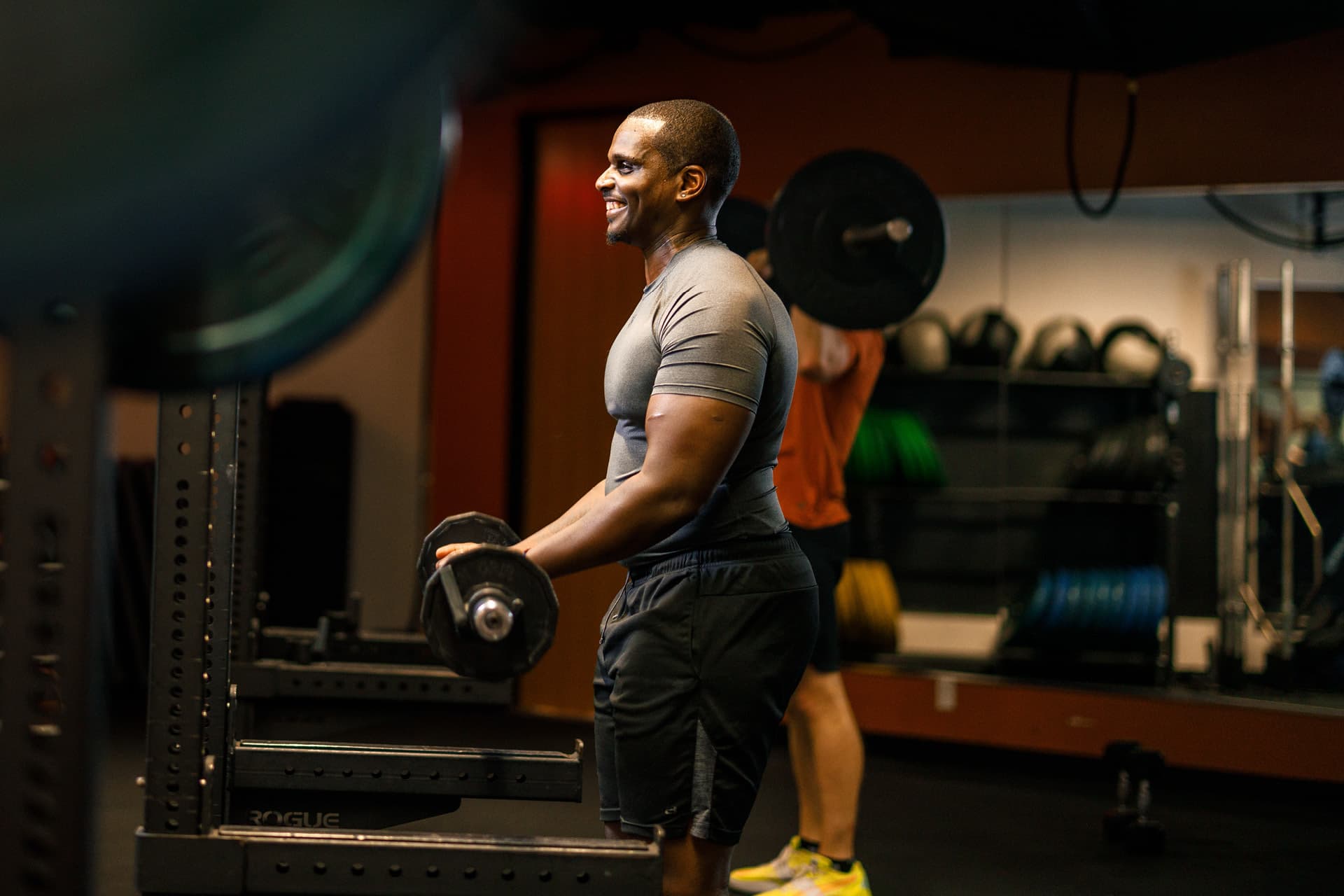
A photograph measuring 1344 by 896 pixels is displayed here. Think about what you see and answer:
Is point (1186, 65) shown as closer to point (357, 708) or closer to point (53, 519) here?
point (357, 708)

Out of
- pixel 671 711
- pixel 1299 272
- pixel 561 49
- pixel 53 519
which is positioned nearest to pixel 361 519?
pixel 561 49

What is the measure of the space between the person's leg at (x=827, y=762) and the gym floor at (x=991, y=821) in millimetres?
371

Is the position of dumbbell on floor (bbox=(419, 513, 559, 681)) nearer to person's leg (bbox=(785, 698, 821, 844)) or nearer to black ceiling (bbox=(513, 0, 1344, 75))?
person's leg (bbox=(785, 698, 821, 844))

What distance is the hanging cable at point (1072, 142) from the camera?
4488mm

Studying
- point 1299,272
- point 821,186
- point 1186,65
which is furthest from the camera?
point 1299,272

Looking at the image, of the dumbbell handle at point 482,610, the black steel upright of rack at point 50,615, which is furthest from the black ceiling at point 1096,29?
the black steel upright of rack at point 50,615

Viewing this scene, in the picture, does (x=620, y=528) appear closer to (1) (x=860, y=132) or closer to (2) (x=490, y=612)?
(2) (x=490, y=612)

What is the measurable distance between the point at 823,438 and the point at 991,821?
149 centimetres

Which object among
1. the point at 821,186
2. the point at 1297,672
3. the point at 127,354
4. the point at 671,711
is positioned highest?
the point at 821,186

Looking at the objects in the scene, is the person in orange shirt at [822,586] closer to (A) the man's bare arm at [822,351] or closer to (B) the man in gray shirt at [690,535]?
(A) the man's bare arm at [822,351]

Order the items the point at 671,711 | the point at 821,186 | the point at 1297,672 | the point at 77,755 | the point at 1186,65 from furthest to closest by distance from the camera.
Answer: the point at 1297,672 → the point at 1186,65 → the point at 821,186 → the point at 671,711 → the point at 77,755

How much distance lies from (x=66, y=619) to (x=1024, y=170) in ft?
14.0

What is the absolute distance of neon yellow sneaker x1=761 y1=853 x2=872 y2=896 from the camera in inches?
106

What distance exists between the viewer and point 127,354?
3.37 feet
